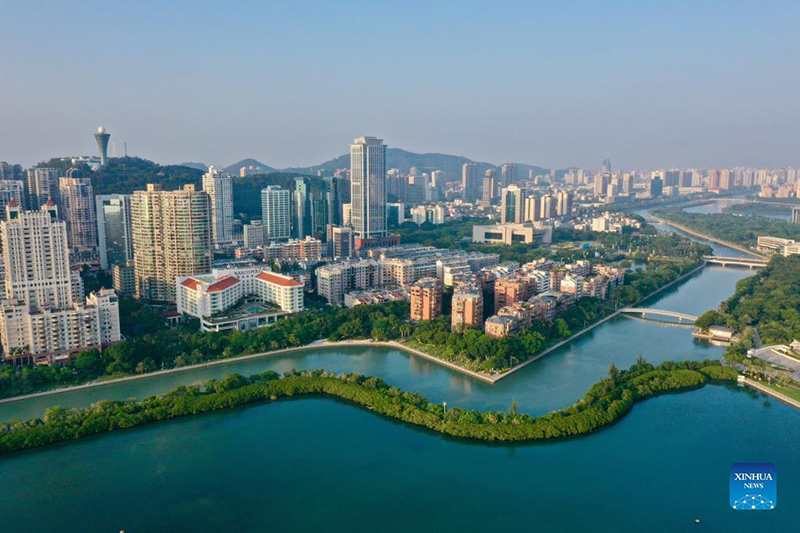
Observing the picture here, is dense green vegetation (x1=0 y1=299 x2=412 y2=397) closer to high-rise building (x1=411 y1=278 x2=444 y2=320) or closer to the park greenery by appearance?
the park greenery

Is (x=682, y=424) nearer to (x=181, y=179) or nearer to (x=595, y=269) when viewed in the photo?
(x=595, y=269)

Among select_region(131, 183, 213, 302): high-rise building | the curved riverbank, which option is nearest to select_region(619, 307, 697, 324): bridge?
select_region(131, 183, 213, 302): high-rise building

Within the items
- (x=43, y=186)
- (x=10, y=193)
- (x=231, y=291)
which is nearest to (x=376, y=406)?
(x=231, y=291)

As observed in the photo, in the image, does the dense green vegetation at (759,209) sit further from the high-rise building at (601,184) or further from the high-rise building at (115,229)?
the high-rise building at (115,229)

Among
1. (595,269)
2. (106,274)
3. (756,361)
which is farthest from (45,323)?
(595,269)

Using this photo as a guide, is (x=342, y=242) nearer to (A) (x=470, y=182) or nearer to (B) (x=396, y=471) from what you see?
(B) (x=396, y=471)

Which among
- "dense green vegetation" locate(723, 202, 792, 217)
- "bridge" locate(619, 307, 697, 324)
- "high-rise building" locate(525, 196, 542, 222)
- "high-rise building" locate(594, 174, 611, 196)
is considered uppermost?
"high-rise building" locate(594, 174, 611, 196)

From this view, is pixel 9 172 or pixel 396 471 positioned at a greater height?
pixel 9 172
